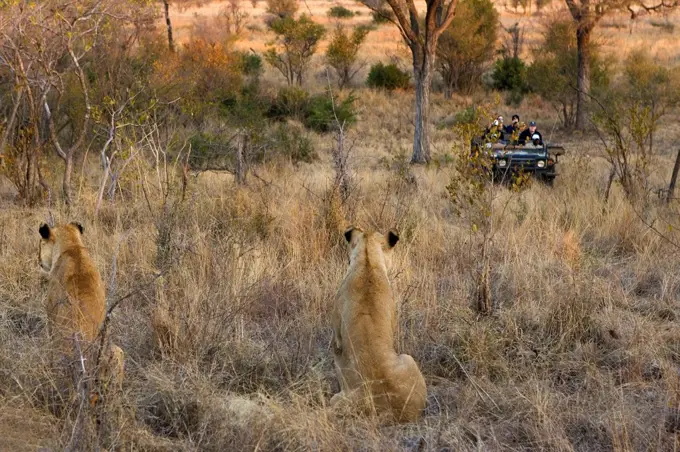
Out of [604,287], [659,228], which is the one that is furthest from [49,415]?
[659,228]

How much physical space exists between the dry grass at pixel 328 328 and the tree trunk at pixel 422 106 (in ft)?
22.3

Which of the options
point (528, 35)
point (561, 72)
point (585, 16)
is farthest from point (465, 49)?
point (528, 35)

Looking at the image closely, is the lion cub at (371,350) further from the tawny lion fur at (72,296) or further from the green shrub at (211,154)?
the green shrub at (211,154)

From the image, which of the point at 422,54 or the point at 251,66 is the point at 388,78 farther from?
the point at 422,54

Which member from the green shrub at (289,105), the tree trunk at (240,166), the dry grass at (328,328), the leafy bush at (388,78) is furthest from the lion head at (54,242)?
the leafy bush at (388,78)

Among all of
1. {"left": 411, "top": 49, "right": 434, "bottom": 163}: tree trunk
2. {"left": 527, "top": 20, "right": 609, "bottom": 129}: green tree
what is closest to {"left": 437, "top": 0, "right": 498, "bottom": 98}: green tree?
{"left": 527, "top": 20, "right": 609, "bottom": 129}: green tree

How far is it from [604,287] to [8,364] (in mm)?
4611

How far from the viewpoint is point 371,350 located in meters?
4.13

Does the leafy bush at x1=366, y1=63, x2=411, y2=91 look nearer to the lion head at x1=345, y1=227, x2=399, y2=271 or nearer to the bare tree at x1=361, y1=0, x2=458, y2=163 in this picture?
the bare tree at x1=361, y1=0, x2=458, y2=163

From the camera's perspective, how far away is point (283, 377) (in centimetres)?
487

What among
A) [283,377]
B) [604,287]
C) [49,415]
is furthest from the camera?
[604,287]

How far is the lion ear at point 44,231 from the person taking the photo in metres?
4.68

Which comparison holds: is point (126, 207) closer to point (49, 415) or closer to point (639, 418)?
point (49, 415)

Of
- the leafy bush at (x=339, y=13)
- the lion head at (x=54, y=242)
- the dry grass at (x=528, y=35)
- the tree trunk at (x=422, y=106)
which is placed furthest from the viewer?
the leafy bush at (x=339, y=13)
